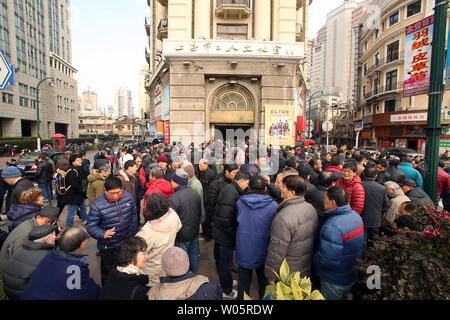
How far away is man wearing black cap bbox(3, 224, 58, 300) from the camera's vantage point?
85.7 inches

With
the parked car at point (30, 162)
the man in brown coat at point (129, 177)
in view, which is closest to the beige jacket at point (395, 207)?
the man in brown coat at point (129, 177)

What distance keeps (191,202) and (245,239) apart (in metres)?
1.11

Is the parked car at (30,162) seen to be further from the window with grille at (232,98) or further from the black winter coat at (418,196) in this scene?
the black winter coat at (418,196)

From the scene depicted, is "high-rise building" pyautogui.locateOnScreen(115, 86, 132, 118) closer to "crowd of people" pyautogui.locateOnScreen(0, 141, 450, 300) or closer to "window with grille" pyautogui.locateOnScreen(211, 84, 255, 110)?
"window with grille" pyautogui.locateOnScreen(211, 84, 255, 110)

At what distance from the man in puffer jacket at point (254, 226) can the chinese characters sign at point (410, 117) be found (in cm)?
2784

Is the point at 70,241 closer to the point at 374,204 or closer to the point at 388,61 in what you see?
the point at 374,204

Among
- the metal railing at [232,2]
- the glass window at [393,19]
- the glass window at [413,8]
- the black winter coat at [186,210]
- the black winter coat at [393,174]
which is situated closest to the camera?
the black winter coat at [186,210]

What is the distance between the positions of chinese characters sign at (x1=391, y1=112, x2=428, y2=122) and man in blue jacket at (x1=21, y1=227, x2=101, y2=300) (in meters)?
29.8

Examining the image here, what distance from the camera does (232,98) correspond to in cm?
1798

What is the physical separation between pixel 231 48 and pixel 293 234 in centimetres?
1600

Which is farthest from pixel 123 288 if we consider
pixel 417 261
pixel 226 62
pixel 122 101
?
pixel 122 101

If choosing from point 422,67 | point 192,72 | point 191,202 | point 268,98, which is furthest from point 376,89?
point 191,202

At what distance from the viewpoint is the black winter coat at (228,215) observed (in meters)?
3.53

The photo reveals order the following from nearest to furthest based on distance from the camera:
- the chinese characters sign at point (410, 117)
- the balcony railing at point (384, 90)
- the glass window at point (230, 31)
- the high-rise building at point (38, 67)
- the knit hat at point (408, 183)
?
the knit hat at point (408, 183) < the glass window at point (230, 31) < the chinese characters sign at point (410, 117) < the balcony railing at point (384, 90) < the high-rise building at point (38, 67)
